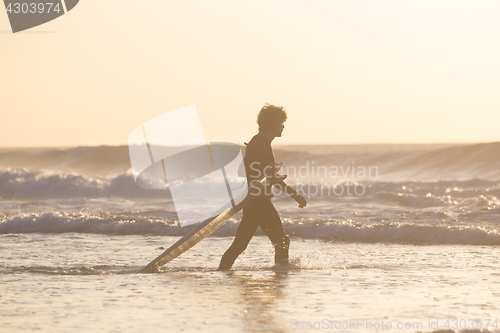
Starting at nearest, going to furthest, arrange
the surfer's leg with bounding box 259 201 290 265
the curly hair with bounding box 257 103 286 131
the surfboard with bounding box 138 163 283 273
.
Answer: the curly hair with bounding box 257 103 286 131
the surfer's leg with bounding box 259 201 290 265
the surfboard with bounding box 138 163 283 273

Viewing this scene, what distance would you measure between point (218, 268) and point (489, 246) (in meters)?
4.75

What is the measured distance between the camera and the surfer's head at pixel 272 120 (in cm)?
606

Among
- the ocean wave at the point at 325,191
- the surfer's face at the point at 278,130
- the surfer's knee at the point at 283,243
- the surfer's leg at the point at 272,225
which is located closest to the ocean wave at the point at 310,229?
the ocean wave at the point at 325,191

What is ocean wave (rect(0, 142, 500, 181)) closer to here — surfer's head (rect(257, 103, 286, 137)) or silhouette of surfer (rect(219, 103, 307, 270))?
silhouette of surfer (rect(219, 103, 307, 270))

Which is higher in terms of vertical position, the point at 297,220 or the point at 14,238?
the point at 14,238

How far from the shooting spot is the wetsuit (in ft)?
19.9

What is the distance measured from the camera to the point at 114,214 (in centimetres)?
1263

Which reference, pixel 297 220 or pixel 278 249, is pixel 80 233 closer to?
pixel 297 220

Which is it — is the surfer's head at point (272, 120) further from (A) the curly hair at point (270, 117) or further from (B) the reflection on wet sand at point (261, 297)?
(B) the reflection on wet sand at point (261, 297)

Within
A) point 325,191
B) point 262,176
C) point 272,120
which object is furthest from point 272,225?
point 325,191

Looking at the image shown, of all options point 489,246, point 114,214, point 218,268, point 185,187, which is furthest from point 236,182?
point 218,268

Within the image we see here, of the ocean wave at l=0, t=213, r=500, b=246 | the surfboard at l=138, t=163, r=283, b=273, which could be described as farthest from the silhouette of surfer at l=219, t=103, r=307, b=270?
the ocean wave at l=0, t=213, r=500, b=246

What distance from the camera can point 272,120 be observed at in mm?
6055

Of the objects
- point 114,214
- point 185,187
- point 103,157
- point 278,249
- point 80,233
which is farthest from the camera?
point 103,157
